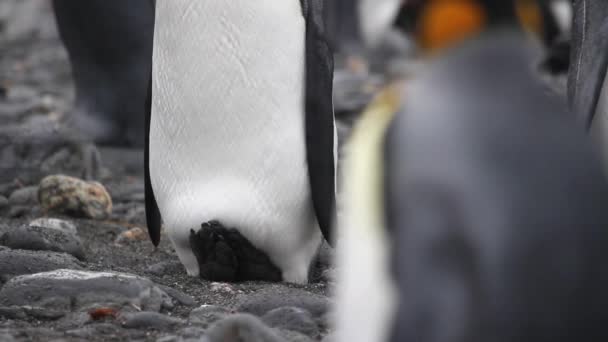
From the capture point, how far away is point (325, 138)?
13.1 feet

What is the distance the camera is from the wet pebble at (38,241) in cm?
403

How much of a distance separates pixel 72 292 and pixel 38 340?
16.0 inches

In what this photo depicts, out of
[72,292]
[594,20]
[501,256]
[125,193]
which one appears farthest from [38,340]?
[125,193]

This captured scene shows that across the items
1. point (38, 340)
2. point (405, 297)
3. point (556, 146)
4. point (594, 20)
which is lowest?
point (38, 340)

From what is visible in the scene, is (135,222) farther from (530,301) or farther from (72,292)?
(530,301)

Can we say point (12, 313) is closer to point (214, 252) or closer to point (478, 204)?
point (214, 252)

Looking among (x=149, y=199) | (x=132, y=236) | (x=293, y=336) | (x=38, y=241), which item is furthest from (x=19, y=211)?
(x=293, y=336)

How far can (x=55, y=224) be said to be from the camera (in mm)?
4633

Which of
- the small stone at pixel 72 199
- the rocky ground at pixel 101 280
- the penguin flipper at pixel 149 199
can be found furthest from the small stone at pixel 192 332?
the small stone at pixel 72 199

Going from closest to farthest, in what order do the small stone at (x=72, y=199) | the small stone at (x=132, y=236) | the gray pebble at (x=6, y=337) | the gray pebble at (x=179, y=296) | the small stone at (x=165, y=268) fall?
the gray pebble at (x=6, y=337), the gray pebble at (x=179, y=296), the small stone at (x=165, y=268), the small stone at (x=132, y=236), the small stone at (x=72, y=199)

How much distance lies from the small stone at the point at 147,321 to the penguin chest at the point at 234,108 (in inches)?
29.2

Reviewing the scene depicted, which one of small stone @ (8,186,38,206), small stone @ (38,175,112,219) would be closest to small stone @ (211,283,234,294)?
small stone @ (38,175,112,219)

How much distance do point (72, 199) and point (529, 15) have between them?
340 centimetres

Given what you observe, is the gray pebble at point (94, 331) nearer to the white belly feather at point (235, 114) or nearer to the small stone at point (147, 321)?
the small stone at point (147, 321)
